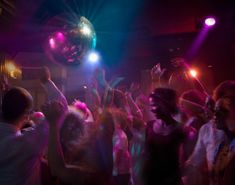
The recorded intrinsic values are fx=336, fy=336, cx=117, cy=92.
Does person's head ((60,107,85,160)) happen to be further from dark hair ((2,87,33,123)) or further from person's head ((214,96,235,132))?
person's head ((214,96,235,132))

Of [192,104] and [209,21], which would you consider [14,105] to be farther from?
[209,21]

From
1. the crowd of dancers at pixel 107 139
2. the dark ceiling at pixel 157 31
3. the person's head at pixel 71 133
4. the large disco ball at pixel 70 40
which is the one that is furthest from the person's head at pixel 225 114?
the dark ceiling at pixel 157 31

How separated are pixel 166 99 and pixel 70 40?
1791mm

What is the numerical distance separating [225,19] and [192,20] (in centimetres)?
124

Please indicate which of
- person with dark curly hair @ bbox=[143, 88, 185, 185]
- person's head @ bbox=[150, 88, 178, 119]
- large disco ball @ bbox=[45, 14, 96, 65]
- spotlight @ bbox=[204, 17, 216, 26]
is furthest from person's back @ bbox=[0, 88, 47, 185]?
spotlight @ bbox=[204, 17, 216, 26]

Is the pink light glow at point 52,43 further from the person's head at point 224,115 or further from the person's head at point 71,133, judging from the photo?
the person's head at point 71,133

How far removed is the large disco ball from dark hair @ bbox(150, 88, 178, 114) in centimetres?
162

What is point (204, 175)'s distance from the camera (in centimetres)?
343

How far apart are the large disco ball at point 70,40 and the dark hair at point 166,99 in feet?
5.31

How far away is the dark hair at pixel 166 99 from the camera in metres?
2.93

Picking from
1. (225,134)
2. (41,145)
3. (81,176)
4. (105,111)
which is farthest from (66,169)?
(225,134)

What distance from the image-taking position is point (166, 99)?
2945 mm

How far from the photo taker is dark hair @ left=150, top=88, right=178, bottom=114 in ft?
9.61

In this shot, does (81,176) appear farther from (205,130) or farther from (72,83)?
(72,83)
